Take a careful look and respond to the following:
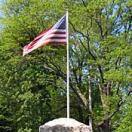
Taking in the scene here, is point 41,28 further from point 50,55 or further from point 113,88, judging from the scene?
point 113,88

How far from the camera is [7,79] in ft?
115

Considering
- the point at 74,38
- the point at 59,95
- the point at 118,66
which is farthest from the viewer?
the point at 59,95

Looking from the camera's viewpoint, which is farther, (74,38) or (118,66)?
(74,38)

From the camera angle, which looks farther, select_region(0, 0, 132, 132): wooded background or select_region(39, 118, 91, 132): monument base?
select_region(0, 0, 132, 132): wooded background

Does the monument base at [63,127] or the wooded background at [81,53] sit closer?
the monument base at [63,127]

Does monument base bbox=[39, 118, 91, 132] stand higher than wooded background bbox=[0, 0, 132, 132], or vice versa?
wooded background bbox=[0, 0, 132, 132]

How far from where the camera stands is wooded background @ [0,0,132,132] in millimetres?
26547

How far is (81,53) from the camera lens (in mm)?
30266

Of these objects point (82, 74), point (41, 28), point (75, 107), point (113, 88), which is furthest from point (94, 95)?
point (41, 28)

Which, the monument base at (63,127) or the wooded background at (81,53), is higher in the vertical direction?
the wooded background at (81,53)

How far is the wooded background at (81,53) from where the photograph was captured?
87.1ft

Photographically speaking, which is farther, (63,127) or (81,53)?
(81,53)

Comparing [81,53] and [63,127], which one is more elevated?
[81,53]

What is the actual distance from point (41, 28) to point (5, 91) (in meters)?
8.52
